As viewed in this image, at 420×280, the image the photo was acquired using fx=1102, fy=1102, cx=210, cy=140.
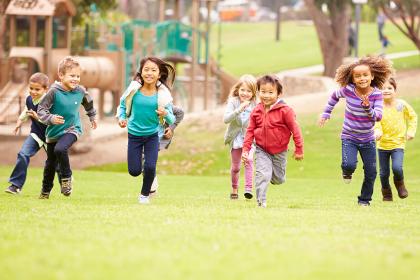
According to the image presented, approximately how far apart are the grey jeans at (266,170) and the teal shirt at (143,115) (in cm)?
108

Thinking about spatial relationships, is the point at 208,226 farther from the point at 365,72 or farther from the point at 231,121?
the point at 231,121

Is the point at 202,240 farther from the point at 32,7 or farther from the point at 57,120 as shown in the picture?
the point at 32,7

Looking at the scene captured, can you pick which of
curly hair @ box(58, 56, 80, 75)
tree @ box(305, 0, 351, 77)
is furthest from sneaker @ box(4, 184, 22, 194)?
tree @ box(305, 0, 351, 77)

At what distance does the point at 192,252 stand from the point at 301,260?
2.49 feet

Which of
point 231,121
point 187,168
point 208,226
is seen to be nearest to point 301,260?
point 208,226

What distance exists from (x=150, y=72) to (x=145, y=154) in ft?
2.97

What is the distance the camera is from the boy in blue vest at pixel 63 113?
39.6 feet

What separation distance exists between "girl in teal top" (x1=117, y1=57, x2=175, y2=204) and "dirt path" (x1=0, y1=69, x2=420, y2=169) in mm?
15883

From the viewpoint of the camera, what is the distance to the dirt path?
92.3 ft

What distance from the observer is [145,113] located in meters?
11.7

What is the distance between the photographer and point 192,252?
736 centimetres

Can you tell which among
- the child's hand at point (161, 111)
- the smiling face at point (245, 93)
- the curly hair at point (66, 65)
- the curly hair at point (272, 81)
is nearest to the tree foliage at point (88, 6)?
the smiling face at point (245, 93)

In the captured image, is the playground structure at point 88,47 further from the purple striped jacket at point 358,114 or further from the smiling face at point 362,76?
the smiling face at point 362,76

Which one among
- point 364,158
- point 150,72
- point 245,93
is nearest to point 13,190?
point 150,72
